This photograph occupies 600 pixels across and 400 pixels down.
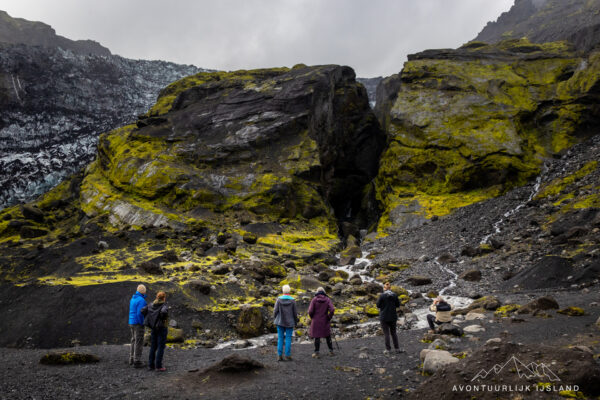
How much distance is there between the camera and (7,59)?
268ft

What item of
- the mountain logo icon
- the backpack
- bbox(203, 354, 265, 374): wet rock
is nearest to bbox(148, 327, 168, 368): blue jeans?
the backpack

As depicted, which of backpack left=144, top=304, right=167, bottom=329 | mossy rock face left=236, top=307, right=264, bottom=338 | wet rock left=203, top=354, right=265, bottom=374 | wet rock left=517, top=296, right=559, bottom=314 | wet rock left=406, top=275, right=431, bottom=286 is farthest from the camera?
wet rock left=406, top=275, right=431, bottom=286

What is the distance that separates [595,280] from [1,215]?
54.8m

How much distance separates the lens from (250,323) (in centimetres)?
1405

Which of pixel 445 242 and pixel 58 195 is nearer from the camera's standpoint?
pixel 445 242

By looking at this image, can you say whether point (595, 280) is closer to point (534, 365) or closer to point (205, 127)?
point (534, 365)

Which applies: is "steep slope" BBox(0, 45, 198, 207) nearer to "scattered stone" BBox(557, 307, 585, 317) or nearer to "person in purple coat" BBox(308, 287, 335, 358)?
"person in purple coat" BBox(308, 287, 335, 358)

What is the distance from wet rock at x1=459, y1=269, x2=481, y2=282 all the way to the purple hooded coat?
12.2m

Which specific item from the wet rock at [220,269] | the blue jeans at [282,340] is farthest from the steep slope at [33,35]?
the blue jeans at [282,340]

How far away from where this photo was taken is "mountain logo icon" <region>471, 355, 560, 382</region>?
5.02 meters

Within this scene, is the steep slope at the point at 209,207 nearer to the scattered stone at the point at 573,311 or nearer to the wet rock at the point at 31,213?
the wet rock at the point at 31,213

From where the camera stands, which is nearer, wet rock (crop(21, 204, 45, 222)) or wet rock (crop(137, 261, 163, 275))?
wet rock (crop(137, 261, 163, 275))

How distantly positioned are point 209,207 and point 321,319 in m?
29.7

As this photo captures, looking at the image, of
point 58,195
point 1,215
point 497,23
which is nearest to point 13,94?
point 58,195
